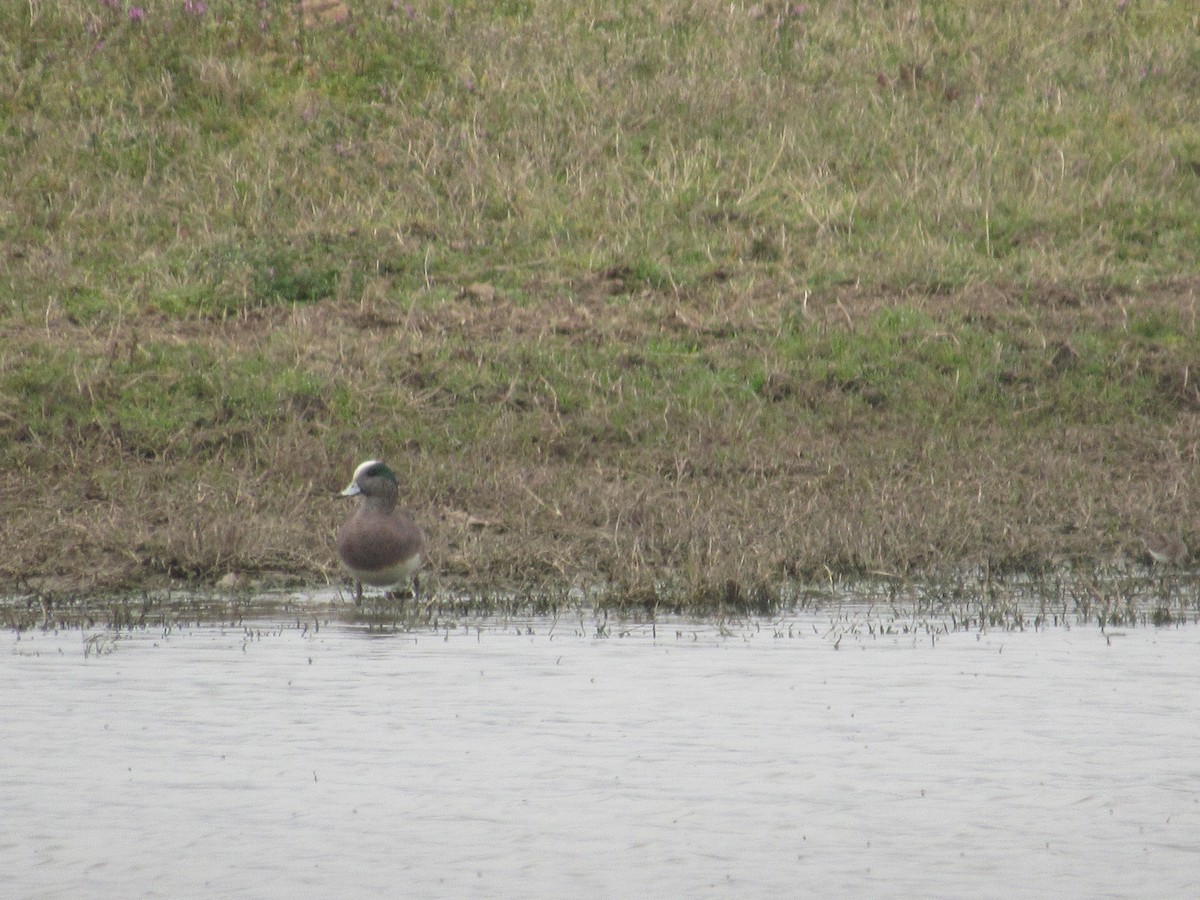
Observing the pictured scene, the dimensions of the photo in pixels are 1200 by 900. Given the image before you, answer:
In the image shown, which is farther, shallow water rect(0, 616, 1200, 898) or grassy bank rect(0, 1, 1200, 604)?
grassy bank rect(0, 1, 1200, 604)

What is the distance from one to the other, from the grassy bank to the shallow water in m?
1.63

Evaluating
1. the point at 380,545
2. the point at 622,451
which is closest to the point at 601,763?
the point at 380,545

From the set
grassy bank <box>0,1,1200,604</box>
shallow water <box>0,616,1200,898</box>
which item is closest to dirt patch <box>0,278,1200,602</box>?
grassy bank <box>0,1,1200,604</box>

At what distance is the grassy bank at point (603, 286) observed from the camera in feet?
37.8

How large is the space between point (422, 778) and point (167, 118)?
14.7 m

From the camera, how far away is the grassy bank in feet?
37.8

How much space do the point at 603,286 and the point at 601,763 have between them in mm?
10468

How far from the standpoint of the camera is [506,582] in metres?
10.2

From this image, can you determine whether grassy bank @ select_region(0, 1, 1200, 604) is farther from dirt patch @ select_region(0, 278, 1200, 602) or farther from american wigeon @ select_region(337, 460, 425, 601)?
american wigeon @ select_region(337, 460, 425, 601)

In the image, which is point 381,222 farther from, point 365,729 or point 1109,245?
point 365,729

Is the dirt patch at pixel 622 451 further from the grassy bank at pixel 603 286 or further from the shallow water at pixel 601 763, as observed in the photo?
the shallow water at pixel 601 763

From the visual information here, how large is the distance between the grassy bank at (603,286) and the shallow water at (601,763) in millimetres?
1633

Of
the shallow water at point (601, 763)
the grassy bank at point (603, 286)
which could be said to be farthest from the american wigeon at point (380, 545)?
the grassy bank at point (603, 286)

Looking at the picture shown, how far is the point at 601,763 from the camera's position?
636 centimetres
